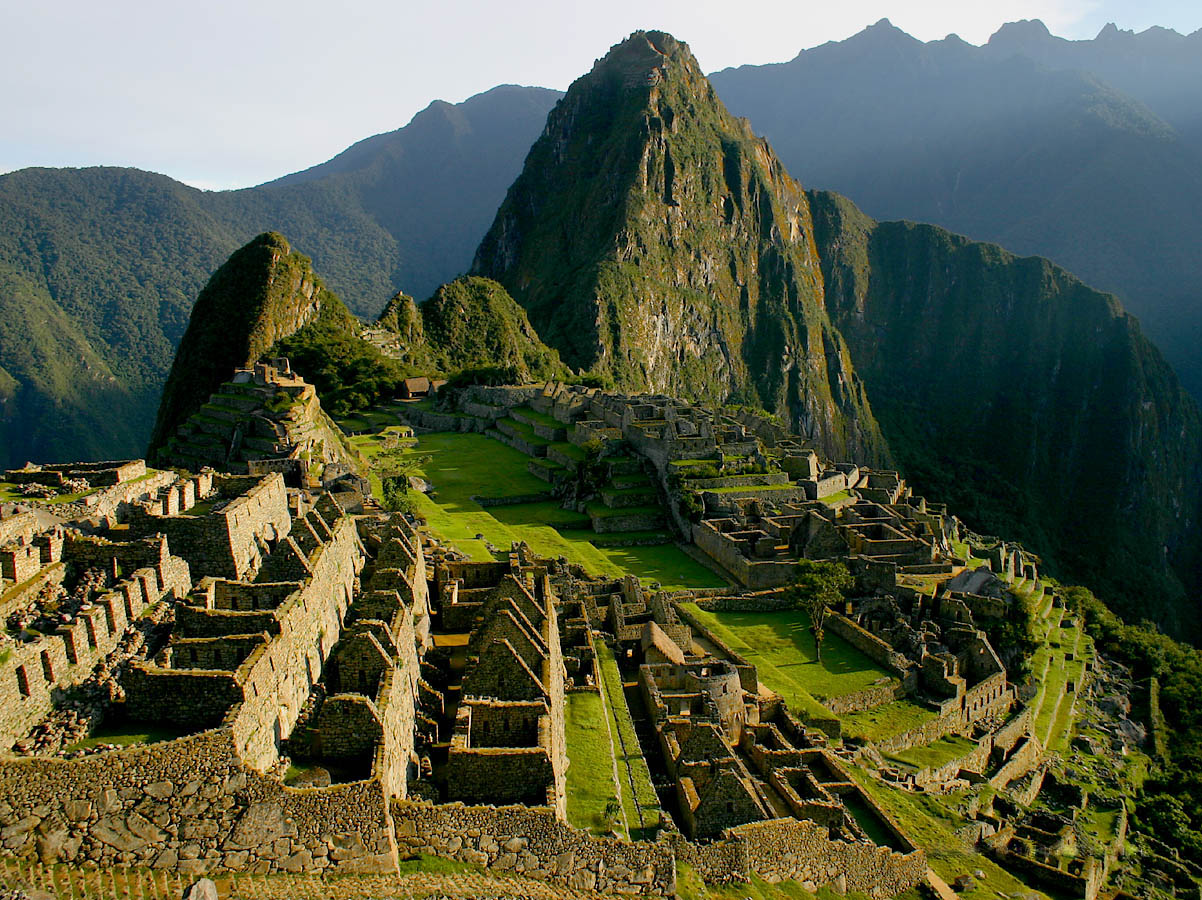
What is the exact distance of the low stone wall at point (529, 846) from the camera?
10.9 metres

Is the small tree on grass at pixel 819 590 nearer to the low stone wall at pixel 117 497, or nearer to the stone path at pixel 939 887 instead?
the stone path at pixel 939 887

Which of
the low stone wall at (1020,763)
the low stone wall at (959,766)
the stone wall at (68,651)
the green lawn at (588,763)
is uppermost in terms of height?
the stone wall at (68,651)

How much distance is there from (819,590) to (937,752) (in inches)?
276

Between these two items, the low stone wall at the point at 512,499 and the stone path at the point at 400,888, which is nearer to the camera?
the stone path at the point at 400,888

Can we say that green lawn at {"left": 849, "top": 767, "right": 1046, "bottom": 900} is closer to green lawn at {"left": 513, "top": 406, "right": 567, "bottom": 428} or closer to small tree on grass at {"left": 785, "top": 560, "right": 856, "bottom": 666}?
small tree on grass at {"left": 785, "top": 560, "right": 856, "bottom": 666}

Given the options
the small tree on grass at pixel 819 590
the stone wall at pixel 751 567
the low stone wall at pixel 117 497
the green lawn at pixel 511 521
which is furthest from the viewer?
the stone wall at pixel 751 567

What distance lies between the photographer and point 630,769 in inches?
629

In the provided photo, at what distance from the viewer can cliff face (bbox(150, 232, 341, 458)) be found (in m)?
88.1

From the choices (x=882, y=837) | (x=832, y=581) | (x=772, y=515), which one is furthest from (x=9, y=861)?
(x=772, y=515)

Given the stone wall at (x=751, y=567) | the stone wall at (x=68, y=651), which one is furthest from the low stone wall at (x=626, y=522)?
the stone wall at (x=68, y=651)

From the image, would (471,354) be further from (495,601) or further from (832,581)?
(495,601)

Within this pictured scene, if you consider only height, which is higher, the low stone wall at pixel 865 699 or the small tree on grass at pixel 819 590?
the small tree on grass at pixel 819 590

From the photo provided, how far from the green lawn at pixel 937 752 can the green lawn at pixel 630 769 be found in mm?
10191

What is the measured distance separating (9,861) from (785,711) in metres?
17.3
